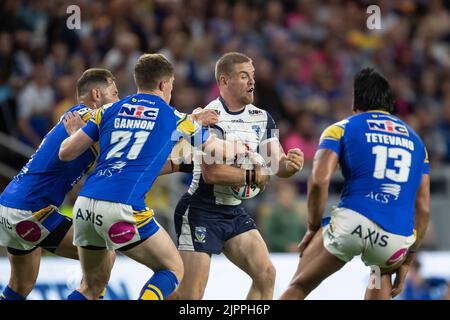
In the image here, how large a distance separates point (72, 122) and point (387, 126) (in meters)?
2.46

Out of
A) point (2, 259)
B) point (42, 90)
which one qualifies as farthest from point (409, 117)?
point (2, 259)

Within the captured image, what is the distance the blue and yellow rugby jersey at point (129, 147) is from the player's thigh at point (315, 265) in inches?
51.7

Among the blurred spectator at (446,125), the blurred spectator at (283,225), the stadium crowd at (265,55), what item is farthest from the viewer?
the blurred spectator at (446,125)

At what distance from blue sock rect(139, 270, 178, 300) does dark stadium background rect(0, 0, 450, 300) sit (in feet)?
16.2

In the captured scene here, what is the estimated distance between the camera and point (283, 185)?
464 inches

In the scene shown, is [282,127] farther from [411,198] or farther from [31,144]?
[411,198]

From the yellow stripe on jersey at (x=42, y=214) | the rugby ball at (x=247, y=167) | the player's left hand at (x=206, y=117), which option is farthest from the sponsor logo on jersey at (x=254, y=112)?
the yellow stripe on jersey at (x=42, y=214)

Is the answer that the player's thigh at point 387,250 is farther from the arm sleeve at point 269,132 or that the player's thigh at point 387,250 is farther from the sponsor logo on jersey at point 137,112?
the sponsor logo on jersey at point 137,112

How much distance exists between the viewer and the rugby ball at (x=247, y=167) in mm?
7406

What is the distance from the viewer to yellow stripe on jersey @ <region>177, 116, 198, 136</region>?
6.75 metres

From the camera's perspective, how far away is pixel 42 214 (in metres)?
7.27
